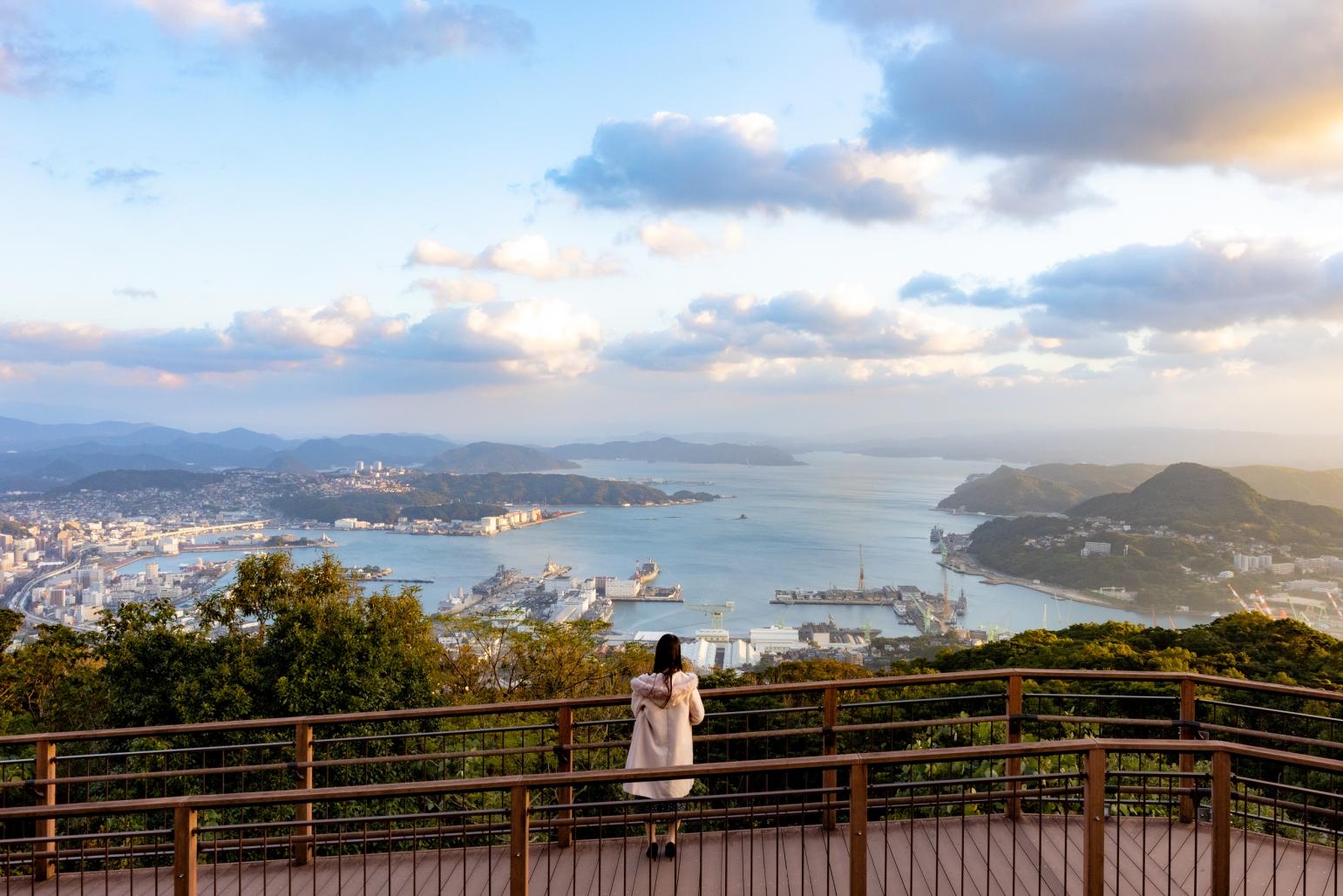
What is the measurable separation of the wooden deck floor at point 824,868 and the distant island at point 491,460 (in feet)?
320

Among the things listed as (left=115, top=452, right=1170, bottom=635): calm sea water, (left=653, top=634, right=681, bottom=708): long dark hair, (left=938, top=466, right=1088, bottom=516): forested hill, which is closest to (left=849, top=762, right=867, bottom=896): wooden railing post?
(left=653, top=634, right=681, bottom=708): long dark hair

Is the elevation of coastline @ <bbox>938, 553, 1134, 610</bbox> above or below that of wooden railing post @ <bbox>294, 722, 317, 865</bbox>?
below

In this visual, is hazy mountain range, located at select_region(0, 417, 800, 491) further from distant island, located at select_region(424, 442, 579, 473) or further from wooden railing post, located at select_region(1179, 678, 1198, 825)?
wooden railing post, located at select_region(1179, 678, 1198, 825)

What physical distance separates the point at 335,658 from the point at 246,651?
46.6 inches

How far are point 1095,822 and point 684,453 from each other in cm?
13436

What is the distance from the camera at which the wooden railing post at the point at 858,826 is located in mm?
2979

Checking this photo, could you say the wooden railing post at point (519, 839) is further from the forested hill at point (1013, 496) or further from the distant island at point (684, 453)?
the distant island at point (684, 453)

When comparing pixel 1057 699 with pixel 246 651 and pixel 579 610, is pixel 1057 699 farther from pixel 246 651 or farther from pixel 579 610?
pixel 579 610

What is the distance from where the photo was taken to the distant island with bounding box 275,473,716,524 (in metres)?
69.6

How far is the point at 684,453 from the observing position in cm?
13750

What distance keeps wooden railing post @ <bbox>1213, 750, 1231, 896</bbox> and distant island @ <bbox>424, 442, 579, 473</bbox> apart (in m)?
99.1

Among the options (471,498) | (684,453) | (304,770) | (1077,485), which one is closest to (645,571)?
(471,498)

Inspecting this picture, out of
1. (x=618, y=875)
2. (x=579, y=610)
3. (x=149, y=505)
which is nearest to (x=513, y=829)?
(x=618, y=875)

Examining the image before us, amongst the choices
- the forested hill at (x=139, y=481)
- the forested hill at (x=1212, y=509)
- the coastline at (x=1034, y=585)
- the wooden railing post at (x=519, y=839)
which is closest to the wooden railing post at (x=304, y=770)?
the wooden railing post at (x=519, y=839)
